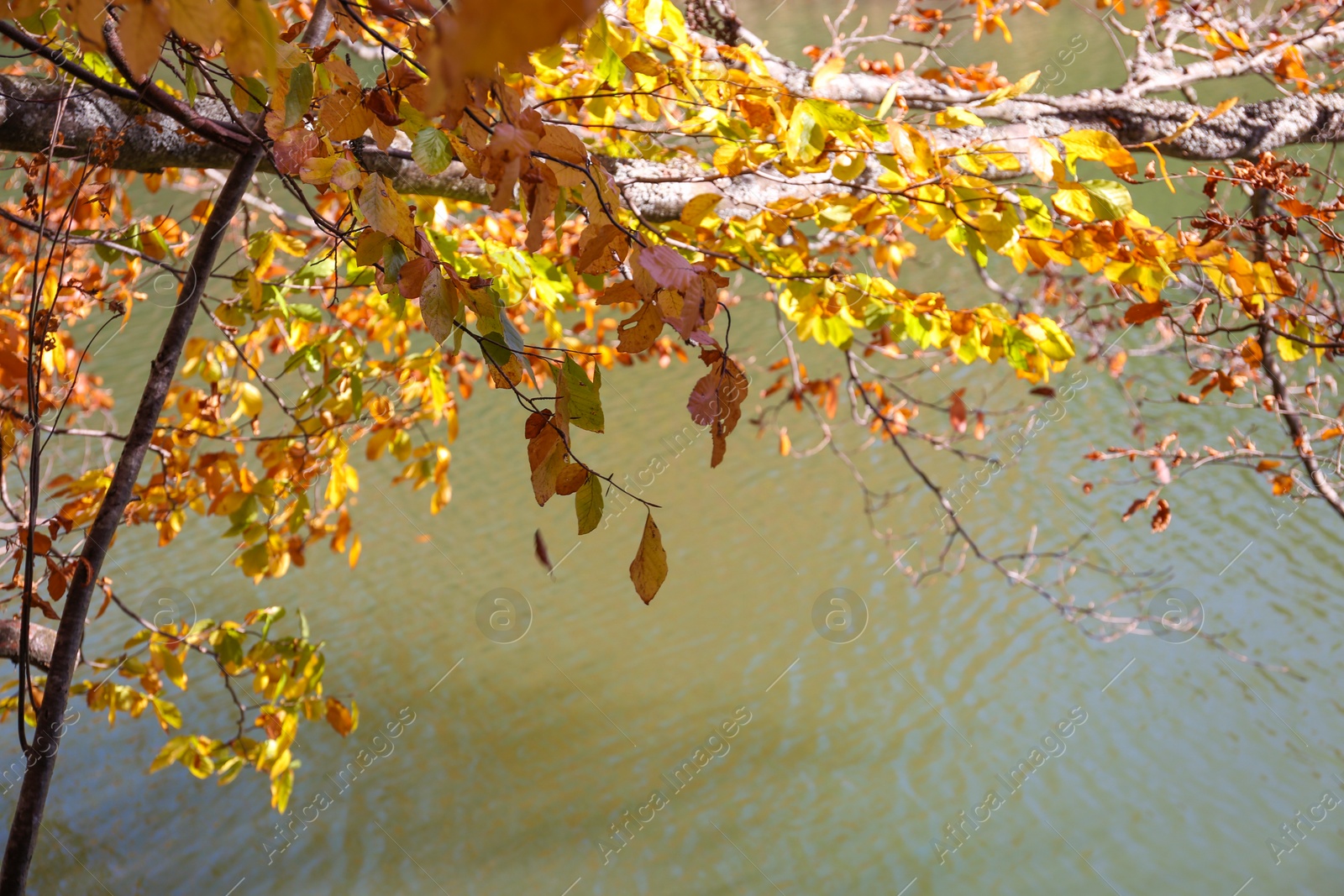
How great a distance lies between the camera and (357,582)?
16.5 ft

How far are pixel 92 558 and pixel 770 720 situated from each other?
9.95 ft

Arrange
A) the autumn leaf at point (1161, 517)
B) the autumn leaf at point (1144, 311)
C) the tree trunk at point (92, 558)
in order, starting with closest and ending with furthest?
the tree trunk at point (92, 558) < the autumn leaf at point (1144, 311) < the autumn leaf at point (1161, 517)

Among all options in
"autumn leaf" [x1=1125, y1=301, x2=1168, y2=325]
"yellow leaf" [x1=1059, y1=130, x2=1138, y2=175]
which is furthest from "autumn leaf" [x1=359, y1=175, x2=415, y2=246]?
"autumn leaf" [x1=1125, y1=301, x2=1168, y2=325]

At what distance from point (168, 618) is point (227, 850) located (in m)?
1.43

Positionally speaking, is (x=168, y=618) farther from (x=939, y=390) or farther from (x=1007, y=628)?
(x=939, y=390)

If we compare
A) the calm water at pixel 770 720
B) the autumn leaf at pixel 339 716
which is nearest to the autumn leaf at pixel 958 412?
the calm water at pixel 770 720

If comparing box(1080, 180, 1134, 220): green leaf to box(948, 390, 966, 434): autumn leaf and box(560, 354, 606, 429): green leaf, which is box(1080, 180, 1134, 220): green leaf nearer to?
box(560, 354, 606, 429): green leaf

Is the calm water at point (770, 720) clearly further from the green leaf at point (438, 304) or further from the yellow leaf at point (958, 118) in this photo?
the green leaf at point (438, 304)

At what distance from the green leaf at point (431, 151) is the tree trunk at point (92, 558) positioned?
20.9 inches

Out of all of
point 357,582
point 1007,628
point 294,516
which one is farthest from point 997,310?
point 357,582

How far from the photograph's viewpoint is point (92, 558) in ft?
4.10

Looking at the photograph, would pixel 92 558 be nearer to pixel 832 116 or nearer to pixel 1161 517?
pixel 832 116

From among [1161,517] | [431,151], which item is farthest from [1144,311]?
[431,151]

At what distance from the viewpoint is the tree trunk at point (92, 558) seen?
115 centimetres
